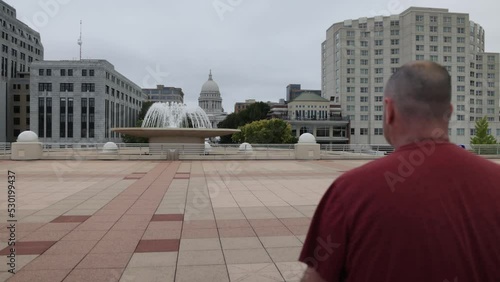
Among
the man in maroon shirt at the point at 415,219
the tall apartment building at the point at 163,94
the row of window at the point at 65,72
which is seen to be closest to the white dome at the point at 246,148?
the man in maroon shirt at the point at 415,219

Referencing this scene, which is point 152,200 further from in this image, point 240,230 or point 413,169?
point 413,169

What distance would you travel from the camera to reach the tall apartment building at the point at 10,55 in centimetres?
8388

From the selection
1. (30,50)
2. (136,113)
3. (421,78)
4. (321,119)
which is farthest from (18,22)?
(421,78)

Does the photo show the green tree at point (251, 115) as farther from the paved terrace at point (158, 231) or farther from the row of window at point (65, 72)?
the paved terrace at point (158, 231)

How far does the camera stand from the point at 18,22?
90.8m

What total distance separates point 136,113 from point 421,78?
115 m

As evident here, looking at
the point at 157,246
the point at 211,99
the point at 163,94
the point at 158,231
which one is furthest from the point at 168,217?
the point at 163,94

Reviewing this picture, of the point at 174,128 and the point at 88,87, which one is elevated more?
the point at 88,87

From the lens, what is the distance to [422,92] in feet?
6.40

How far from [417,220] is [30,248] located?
6.30m

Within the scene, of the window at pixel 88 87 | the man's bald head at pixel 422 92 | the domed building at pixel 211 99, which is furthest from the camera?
the domed building at pixel 211 99

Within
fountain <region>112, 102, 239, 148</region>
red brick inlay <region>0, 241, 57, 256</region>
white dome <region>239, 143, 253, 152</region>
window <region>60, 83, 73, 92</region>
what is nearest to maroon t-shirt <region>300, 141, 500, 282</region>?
red brick inlay <region>0, 241, 57, 256</region>

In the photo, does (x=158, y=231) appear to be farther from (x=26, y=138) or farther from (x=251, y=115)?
(x=251, y=115)

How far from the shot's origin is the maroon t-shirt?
1.75 m
